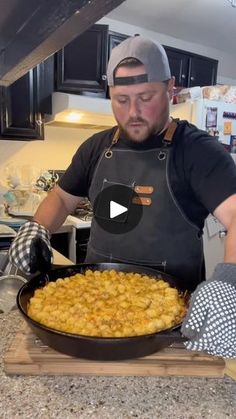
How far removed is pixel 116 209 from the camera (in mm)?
1117

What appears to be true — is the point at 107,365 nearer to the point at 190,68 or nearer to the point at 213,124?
the point at 213,124

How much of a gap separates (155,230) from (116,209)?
0.16 meters

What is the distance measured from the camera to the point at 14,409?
1.74ft

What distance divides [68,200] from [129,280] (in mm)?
566

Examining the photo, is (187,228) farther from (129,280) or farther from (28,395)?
(28,395)

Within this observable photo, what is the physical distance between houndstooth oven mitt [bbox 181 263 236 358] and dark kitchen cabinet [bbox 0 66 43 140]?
2.06 meters

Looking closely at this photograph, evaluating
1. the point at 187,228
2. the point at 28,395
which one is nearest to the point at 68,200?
the point at 187,228

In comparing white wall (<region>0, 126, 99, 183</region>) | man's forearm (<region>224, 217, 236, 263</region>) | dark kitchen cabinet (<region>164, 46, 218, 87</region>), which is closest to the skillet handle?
man's forearm (<region>224, 217, 236, 263</region>)

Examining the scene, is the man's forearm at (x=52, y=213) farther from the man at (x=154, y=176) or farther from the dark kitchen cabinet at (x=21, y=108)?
the dark kitchen cabinet at (x=21, y=108)

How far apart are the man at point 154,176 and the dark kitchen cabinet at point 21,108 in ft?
4.57

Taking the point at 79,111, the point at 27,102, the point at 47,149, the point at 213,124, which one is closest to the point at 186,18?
the point at 213,124

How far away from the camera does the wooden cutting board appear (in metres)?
0.60

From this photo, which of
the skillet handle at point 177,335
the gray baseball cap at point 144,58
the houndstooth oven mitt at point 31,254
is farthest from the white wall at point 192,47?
the skillet handle at point 177,335
